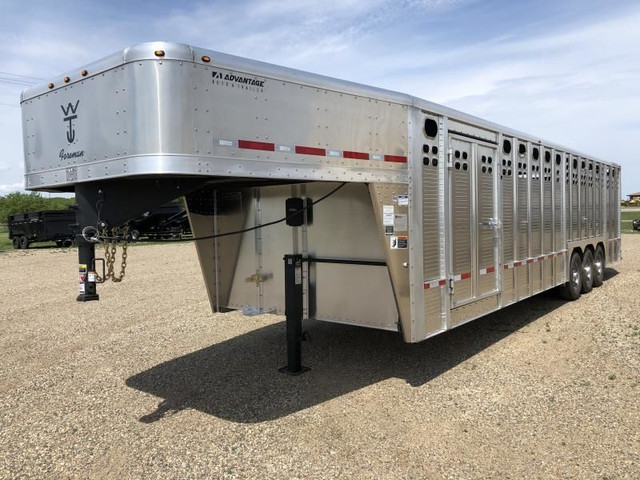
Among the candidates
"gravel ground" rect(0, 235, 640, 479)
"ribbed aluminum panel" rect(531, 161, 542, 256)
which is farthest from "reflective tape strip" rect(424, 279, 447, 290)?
"ribbed aluminum panel" rect(531, 161, 542, 256)

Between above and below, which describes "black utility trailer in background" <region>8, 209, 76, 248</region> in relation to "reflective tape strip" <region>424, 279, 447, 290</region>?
above

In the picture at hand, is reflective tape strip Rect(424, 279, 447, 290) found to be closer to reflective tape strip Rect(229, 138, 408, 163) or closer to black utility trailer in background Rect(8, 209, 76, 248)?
reflective tape strip Rect(229, 138, 408, 163)

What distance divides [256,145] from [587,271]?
7871 mm

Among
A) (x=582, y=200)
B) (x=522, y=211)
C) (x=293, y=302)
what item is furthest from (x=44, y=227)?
(x=522, y=211)

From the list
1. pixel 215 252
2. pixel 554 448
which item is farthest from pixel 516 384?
pixel 215 252

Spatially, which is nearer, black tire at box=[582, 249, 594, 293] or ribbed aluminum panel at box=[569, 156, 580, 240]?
ribbed aluminum panel at box=[569, 156, 580, 240]

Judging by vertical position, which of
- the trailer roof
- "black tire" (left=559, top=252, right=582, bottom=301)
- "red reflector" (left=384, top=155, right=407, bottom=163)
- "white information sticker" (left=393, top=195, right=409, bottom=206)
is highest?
the trailer roof

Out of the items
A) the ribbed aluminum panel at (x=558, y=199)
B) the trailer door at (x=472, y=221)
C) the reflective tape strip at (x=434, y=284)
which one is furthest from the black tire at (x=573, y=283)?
the reflective tape strip at (x=434, y=284)

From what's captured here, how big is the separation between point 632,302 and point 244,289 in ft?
20.9

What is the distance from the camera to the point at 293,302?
5207 millimetres

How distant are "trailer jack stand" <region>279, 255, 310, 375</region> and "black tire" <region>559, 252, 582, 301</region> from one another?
539 cm

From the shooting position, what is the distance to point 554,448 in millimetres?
3707

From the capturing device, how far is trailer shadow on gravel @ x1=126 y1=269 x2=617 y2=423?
4695mm

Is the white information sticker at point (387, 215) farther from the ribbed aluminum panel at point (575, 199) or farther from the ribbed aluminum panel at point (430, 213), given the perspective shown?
the ribbed aluminum panel at point (575, 199)
